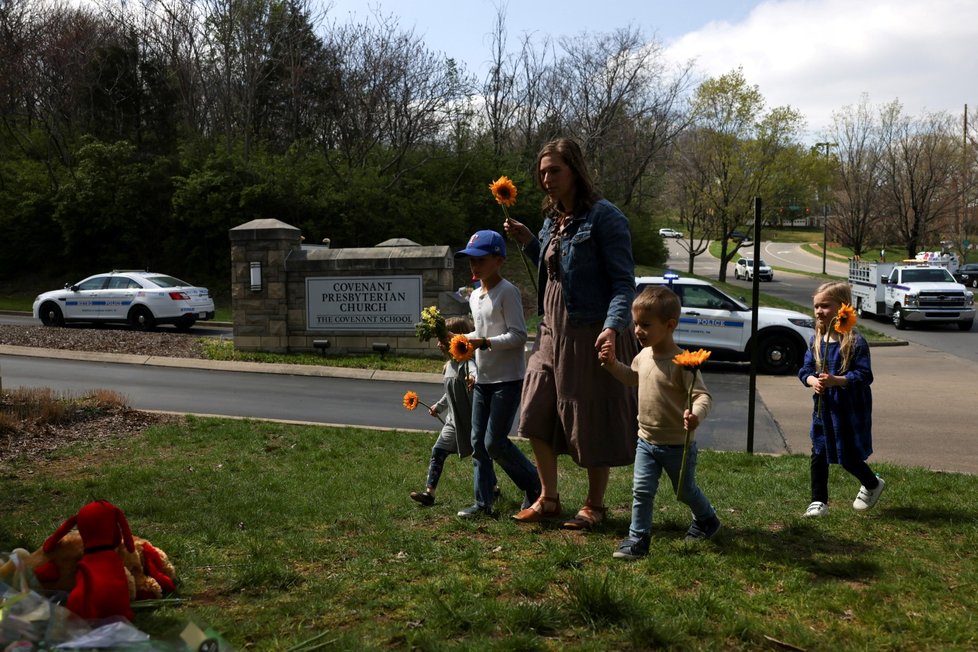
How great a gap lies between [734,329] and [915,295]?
43.1ft

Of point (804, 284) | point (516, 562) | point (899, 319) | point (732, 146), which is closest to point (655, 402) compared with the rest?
point (516, 562)

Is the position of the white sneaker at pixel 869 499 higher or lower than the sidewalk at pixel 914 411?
higher

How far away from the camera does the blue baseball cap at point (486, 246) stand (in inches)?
200

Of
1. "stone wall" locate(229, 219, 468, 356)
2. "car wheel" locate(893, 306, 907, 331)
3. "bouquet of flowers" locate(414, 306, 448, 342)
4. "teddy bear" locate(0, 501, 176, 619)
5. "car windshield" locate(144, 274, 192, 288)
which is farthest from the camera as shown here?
"car wheel" locate(893, 306, 907, 331)

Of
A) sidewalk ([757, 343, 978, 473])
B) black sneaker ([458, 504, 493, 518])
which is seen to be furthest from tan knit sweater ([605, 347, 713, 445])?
sidewalk ([757, 343, 978, 473])

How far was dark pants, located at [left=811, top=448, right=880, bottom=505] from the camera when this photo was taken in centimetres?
542

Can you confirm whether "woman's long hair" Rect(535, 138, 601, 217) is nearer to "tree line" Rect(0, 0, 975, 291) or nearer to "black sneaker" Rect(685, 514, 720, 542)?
"black sneaker" Rect(685, 514, 720, 542)

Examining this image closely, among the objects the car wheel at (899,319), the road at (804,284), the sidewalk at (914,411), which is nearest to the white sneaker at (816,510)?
the sidewalk at (914,411)

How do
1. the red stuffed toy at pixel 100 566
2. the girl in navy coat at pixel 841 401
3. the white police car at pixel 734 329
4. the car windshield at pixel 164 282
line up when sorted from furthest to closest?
1. the car windshield at pixel 164 282
2. the white police car at pixel 734 329
3. the girl in navy coat at pixel 841 401
4. the red stuffed toy at pixel 100 566

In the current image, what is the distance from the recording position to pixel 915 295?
27.0m

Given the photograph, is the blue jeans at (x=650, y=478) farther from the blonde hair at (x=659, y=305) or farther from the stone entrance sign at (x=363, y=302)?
the stone entrance sign at (x=363, y=302)

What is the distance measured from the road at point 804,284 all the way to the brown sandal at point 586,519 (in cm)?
1687

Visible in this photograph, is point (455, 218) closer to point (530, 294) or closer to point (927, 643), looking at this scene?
point (530, 294)

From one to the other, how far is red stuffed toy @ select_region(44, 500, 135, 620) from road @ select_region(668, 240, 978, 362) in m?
18.8
